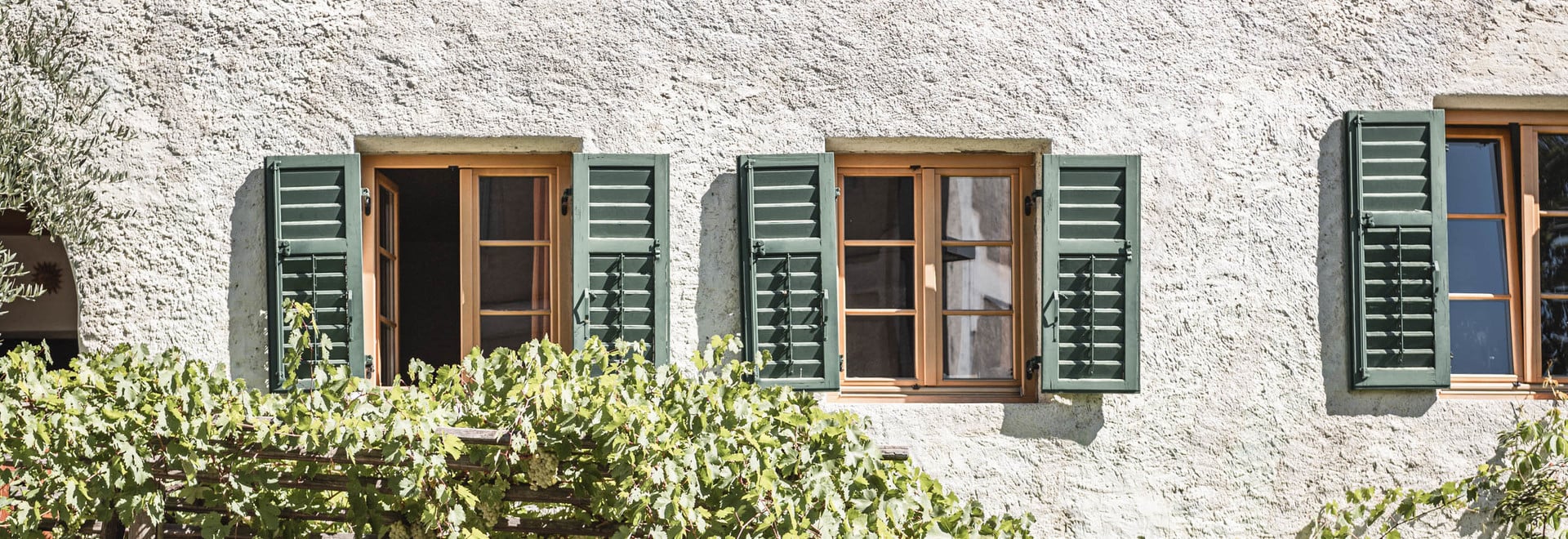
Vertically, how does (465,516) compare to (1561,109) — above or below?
below

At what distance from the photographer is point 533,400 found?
3.69 m

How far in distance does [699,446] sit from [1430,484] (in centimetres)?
312

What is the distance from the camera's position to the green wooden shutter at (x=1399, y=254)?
512cm

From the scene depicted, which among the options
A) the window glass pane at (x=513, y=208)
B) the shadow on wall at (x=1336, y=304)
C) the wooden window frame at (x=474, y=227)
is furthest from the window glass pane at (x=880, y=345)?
the shadow on wall at (x=1336, y=304)

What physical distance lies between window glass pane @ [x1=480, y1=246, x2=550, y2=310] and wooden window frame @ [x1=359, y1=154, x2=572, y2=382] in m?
0.04

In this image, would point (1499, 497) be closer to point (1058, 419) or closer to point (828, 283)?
point (1058, 419)

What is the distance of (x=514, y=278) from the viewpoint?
5.29 m

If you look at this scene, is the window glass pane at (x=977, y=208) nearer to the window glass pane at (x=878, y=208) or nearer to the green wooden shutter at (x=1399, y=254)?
the window glass pane at (x=878, y=208)

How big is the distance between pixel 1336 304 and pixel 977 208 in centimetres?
140

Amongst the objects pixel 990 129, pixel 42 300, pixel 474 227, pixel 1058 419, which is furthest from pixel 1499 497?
pixel 42 300

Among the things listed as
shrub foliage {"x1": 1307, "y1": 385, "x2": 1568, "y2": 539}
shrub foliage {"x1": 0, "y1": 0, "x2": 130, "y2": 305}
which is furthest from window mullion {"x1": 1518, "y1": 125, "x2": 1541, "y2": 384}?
shrub foliage {"x1": 0, "y1": 0, "x2": 130, "y2": 305}

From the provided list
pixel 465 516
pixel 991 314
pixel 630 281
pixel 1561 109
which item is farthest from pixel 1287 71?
pixel 465 516

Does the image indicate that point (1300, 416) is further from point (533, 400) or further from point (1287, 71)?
point (533, 400)

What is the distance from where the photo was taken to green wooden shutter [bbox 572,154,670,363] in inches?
197
